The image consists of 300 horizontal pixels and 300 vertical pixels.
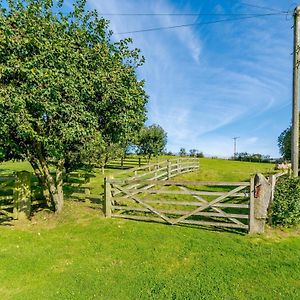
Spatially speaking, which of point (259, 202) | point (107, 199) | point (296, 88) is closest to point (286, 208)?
point (259, 202)

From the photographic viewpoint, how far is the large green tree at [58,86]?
23.7ft

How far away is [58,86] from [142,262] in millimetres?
5247

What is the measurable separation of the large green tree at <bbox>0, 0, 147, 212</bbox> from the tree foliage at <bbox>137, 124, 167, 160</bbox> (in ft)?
68.9

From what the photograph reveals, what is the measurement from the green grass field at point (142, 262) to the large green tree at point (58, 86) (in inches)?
98.2

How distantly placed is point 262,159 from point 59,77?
187 feet

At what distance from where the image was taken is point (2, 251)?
713cm

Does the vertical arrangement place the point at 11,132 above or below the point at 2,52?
below

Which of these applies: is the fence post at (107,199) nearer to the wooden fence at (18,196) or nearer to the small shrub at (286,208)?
the wooden fence at (18,196)

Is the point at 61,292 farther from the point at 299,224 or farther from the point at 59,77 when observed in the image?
the point at 299,224

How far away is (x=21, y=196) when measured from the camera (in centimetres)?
942

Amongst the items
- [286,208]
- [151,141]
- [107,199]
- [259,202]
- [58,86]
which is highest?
[58,86]

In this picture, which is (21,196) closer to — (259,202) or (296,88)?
(259,202)

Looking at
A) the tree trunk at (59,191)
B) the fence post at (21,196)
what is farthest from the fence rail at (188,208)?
the fence post at (21,196)

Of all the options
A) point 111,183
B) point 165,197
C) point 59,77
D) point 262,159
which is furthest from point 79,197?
point 262,159
